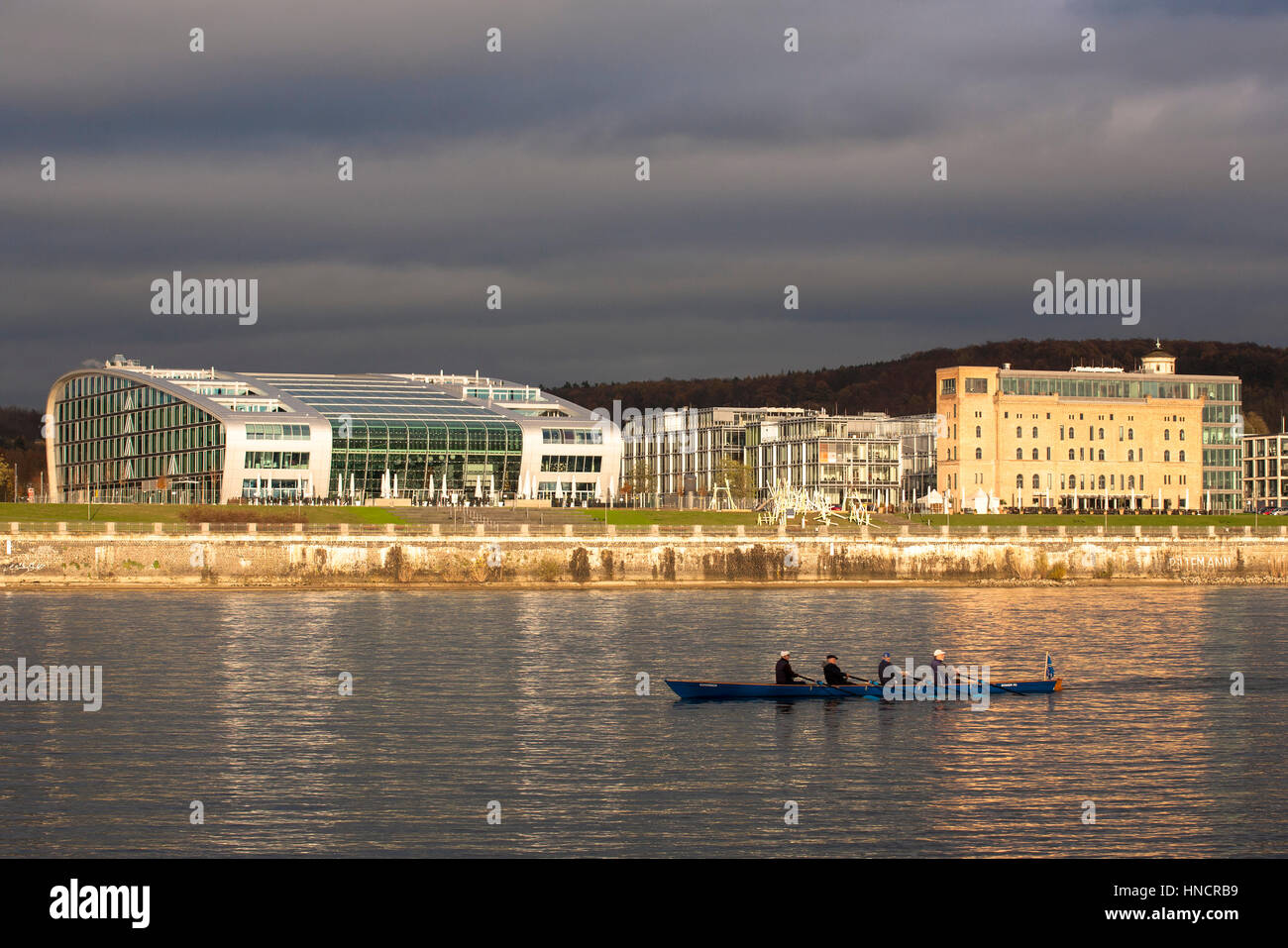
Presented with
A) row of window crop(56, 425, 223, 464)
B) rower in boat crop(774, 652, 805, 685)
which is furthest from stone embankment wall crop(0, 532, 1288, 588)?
rower in boat crop(774, 652, 805, 685)

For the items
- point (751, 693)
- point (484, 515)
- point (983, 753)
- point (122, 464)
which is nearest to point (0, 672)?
point (751, 693)

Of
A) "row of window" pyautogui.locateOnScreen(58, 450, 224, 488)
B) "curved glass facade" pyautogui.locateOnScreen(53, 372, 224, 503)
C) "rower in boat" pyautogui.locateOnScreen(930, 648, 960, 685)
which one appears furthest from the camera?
"curved glass facade" pyautogui.locateOnScreen(53, 372, 224, 503)

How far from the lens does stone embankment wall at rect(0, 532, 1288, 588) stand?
10381 centimetres

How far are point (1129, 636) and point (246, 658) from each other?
42.2 metres

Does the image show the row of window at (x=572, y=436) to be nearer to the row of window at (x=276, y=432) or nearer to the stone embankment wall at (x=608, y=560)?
the row of window at (x=276, y=432)

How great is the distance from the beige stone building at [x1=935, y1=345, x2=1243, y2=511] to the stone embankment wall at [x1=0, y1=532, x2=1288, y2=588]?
174ft

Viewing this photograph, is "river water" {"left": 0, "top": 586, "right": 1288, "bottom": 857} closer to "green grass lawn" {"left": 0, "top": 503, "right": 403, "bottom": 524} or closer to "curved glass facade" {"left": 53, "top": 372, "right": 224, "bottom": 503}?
"green grass lawn" {"left": 0, "top": 503, "right": 403, "bottom": 524}

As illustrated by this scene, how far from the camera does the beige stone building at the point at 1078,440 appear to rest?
185500 millimetres

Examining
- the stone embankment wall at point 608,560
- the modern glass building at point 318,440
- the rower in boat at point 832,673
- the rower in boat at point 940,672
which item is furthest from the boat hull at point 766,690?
the modern glass building at point 318,440

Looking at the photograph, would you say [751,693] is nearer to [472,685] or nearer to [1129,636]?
[472,685]

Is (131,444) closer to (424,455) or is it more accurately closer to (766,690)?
(424,455)

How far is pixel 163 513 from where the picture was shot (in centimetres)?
12756

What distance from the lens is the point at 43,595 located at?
330ft
